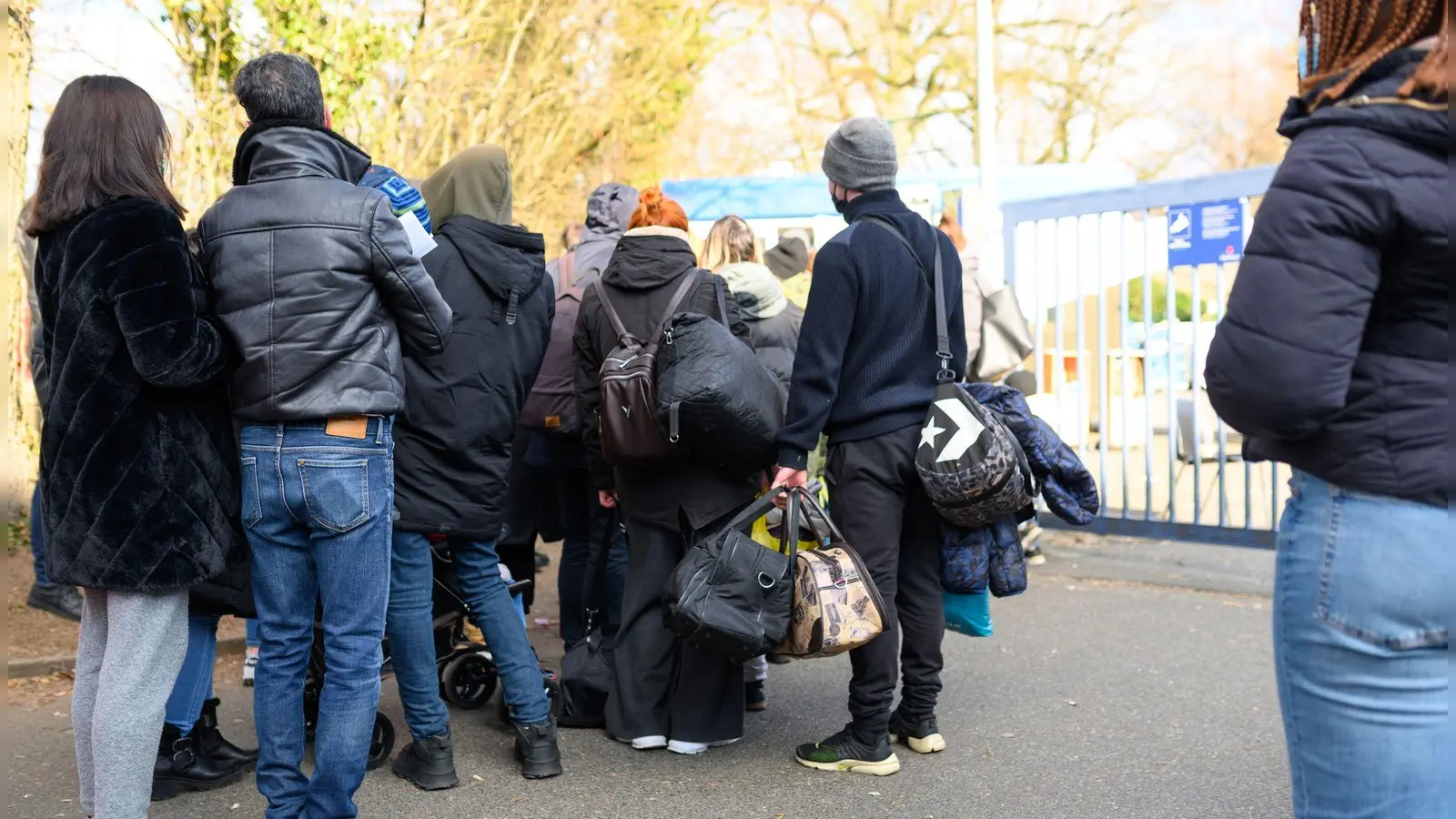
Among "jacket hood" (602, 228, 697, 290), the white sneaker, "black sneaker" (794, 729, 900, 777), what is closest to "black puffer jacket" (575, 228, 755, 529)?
"jacket hood" (602, 228, 697, 290)

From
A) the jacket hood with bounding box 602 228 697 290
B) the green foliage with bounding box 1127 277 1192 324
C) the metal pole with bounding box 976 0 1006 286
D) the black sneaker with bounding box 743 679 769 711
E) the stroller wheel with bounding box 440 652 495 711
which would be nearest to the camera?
the jacket hood with bounding box 602 228 697 290

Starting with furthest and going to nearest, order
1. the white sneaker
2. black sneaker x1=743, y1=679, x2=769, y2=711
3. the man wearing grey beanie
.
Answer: black sneaker x1=743, y1=679, x2=769, y2=711
the white sneaker
the man wearing grey beanie

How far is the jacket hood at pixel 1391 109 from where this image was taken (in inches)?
78.3

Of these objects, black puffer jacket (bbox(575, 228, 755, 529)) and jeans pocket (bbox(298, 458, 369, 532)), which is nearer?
jeans pocket (bbox(298, 458, 369, 532))

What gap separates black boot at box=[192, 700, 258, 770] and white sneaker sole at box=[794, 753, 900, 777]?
1.94m

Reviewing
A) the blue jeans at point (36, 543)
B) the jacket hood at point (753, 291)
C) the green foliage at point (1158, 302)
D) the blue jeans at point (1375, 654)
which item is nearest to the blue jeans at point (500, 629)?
the jacket hood at point (753, 291)

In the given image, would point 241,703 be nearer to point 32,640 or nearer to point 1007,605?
point 32,640

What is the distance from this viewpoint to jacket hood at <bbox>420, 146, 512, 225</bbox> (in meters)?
4.55

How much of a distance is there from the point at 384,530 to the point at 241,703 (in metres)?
2.13

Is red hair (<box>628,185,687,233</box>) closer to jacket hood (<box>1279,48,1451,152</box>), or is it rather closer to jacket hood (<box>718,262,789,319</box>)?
jacket hood (<box>718,262,789,319</box>)

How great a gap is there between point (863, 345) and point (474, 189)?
139 centimetres

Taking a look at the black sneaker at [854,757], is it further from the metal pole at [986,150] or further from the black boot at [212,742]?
the metal pole at [986,150]

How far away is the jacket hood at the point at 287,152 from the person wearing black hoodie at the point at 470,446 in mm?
706

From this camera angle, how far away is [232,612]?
4285 mm
